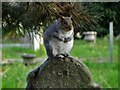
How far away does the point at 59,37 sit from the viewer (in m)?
1.97

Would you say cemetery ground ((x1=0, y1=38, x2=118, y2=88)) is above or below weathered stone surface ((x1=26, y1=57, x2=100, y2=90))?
below

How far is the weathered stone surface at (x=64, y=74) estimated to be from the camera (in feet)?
6.83

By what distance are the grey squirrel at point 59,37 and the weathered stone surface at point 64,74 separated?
5cm

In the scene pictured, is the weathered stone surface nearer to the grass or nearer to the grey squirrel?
the grey squirrel

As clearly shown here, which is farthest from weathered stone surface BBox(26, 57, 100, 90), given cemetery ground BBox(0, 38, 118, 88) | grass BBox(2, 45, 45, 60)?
grass BBox(2, 45, 45, 60)

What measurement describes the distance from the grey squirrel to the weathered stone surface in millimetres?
47

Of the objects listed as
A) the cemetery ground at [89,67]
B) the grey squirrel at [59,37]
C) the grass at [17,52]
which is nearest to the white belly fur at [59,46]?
the grey squirrel at [59,37]

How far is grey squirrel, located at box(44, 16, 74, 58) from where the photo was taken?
1915 millimetres

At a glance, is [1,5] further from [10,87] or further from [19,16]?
[10,87]

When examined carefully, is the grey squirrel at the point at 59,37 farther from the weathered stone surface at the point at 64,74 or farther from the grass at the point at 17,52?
the grass at the point at 17,52

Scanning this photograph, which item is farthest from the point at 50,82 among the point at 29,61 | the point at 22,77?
the point at 29,61

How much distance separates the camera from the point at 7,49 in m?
7.52

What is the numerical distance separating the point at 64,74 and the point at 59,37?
8.8 inches

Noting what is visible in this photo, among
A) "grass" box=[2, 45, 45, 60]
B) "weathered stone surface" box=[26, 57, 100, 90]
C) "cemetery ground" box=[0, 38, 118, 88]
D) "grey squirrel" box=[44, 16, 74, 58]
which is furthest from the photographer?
"grass" box=[2, 45, 45, 60]
